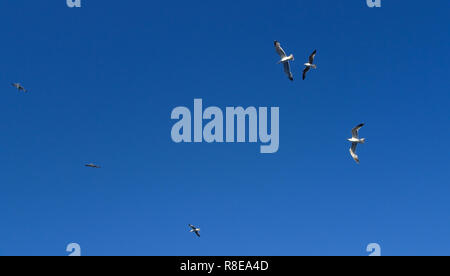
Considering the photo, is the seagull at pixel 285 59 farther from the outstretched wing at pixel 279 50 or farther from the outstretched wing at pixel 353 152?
the outstretched wing at pixel 353 152

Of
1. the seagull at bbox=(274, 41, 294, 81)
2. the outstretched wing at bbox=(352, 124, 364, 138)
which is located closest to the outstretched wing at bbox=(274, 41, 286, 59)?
the seagull at bbox=(274, 41, 294, 81)

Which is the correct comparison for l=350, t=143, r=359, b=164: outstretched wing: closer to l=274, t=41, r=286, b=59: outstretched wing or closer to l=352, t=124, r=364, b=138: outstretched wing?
l=352, t=124, r=364, b=138: outstretched wing

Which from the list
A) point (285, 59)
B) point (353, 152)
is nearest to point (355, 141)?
point (353, 152)

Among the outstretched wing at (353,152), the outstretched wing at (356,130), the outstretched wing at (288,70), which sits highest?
the outstretched wing at (288,70)

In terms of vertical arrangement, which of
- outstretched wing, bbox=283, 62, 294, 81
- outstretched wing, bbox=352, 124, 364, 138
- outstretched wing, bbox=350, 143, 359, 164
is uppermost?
outstretched wing, bbox=283, 62, 294, 81

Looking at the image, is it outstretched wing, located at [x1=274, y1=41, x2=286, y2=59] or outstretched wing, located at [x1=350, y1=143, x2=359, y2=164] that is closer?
outstretched wing, located at [x1=274, y1=41, x2=286, y2=59]

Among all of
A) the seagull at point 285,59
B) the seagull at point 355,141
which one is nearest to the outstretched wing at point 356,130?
the seagull at point 355,141
